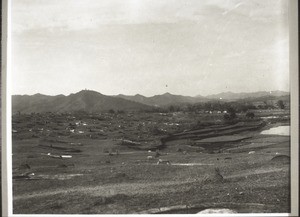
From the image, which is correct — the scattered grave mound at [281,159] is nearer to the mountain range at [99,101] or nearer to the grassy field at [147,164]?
the grassy field at [147,164]

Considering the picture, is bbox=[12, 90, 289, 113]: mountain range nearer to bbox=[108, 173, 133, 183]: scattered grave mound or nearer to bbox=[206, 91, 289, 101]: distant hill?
bbox=[206, 91, 289, 101]: distant hill

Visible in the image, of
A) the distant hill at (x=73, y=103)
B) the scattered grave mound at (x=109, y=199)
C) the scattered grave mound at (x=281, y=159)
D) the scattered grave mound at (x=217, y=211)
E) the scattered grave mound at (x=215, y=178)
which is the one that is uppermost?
the distant hill at (x=73, y=103)

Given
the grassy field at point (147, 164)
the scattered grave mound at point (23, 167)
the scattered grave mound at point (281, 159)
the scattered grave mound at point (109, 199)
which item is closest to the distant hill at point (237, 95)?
the grassy field at point (147, 164)

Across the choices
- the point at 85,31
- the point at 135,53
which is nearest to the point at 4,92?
the point at 85,31

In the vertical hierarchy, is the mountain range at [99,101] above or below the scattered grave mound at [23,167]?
above

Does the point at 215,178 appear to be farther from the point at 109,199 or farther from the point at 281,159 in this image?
the point at 109,199

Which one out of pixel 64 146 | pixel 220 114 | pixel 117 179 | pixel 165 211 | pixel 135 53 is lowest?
pixel 165 211

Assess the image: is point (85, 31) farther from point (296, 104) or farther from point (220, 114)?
point (296, 104)

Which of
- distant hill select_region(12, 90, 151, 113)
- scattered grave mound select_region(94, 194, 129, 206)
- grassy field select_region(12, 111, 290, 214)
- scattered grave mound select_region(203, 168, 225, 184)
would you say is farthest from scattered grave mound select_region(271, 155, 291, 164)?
scattered grave mound select_region(94, 194, 129, 206)

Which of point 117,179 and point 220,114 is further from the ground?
point 220,114
